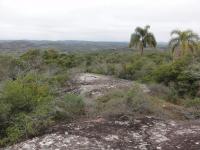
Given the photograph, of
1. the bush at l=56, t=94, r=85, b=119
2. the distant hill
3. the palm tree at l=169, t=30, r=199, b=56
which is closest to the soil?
the bush at l=56, t=94, r=85, b=119

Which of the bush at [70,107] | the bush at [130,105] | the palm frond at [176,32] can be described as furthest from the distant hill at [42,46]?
the bush at [70,107]

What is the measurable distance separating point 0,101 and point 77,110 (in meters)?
2.63

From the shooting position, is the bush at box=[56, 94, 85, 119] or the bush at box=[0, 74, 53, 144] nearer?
the bush at box=[0, 74, 53, 144]

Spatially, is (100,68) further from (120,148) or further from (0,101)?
(120,148)

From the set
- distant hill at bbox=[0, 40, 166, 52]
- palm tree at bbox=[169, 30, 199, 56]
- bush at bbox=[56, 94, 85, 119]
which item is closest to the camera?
bush at bbox=[56, 94, 85, 119]

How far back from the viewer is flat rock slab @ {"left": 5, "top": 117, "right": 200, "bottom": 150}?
9.70m

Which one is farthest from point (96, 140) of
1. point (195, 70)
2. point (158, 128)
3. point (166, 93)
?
point (195, 70)

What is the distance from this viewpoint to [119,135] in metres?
10.6

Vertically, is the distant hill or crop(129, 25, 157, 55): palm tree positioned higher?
crop(129, 25, 157, 55): palm tree

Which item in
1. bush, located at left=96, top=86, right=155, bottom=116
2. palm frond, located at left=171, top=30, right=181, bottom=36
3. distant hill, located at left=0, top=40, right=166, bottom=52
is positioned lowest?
distant hill, located at left=0, top=40, right=166, bottom=52

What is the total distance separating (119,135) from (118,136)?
11cm

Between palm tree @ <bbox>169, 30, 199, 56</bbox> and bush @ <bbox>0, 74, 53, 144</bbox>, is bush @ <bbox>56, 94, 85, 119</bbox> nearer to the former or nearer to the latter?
bush @ <bbox>0, 74, 53, 144</bbox>

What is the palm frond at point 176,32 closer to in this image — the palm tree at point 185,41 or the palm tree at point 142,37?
the palm tree at point 185,41

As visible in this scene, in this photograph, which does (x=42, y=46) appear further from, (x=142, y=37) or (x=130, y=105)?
(x=130, y=105)
